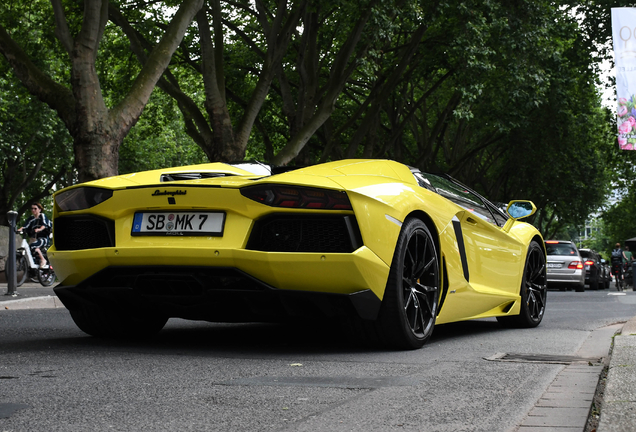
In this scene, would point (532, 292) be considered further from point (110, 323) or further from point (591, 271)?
point (591, 271)

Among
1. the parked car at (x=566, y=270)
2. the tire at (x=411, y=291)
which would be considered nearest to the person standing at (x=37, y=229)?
the tire at (x=411, y=291)

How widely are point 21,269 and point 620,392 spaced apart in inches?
571

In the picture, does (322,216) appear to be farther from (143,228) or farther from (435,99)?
(435,99)

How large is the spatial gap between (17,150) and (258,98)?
2223 centimetres

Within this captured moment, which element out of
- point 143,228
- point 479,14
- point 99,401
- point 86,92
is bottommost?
point 99,401

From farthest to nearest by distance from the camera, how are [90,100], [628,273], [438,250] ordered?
1. [628,273]
2. [90,100]
3. [438,250]

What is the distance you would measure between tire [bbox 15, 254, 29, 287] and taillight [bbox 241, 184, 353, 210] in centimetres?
1250

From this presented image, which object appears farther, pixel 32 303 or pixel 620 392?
pixel 32 303

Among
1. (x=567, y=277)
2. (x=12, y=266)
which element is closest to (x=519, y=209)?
(x=12, y=266)

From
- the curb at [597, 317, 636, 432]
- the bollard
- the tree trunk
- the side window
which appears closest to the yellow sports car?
the side window

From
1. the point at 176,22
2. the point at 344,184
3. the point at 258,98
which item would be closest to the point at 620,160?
the point at 258,98

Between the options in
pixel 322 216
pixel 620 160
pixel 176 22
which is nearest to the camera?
pixel 322 216

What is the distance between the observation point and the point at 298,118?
19375 millimetres

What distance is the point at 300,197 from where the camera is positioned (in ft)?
15.9
